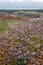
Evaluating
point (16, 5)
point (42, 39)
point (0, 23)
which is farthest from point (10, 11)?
point (42, 39)

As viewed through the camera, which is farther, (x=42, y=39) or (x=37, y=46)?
(x=42, y=39)

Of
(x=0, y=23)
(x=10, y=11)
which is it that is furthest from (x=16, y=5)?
(x=0, y=23)

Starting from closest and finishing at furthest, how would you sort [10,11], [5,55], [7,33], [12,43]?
1. [5,55]
2. [12,43]
3. [7,33]
4. [10,11]

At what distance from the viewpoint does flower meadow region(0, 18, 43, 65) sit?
19.8 feet

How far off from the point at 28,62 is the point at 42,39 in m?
1.42

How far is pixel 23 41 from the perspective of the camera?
22.6ft

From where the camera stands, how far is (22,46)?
6.57m

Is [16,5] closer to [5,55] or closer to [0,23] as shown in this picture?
[0,23]

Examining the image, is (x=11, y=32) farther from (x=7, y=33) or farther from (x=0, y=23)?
(x=0, y=23)

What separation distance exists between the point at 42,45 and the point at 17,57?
136 cm

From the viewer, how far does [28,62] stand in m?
6.20

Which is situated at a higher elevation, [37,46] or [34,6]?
[37,46]

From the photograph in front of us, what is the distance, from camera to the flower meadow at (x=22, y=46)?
237 inches

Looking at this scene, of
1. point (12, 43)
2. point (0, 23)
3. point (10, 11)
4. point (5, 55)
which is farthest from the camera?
point (10, 11)
